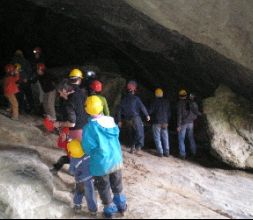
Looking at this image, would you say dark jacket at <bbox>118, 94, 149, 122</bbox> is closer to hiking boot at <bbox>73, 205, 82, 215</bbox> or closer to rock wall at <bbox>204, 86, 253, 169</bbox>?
rock wall at <bbox>204, 86, 253, 169</bbox>

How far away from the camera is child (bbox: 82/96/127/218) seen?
5188 mm

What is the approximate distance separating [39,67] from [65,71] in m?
3.73

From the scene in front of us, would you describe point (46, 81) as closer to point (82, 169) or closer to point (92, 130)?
point (82, 169)

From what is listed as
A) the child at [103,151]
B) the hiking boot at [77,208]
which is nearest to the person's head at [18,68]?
the child at [103,151]

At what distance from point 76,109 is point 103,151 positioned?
5.45 feet

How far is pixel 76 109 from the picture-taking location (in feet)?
21.6

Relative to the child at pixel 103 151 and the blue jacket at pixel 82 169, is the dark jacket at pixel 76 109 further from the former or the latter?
the child at pixel 103 151

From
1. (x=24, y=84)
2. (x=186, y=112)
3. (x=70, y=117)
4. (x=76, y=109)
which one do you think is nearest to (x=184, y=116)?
(x=186, y=112)

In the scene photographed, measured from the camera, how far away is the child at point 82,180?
5.54 m

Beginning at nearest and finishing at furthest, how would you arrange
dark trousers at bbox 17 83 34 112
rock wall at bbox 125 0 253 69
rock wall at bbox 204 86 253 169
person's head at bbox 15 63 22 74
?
rock wall at bbox 125 0 253 69 → person's head at bbox 15 63 22 74 → rock wall at bbox 204 86 253 169 → dark trousers at bbox 17 83 34 112

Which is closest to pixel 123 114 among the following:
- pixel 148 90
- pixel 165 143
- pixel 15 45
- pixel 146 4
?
pixel 165 143

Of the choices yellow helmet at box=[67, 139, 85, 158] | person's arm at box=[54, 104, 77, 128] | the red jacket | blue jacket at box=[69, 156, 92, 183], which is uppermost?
the red jacket

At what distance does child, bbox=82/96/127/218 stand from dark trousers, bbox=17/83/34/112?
21.0 feet

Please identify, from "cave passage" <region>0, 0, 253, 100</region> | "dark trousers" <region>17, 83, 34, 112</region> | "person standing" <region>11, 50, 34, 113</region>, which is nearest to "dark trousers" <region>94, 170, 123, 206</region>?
"cave passage" <region>0, 0, 253, 100</region>
